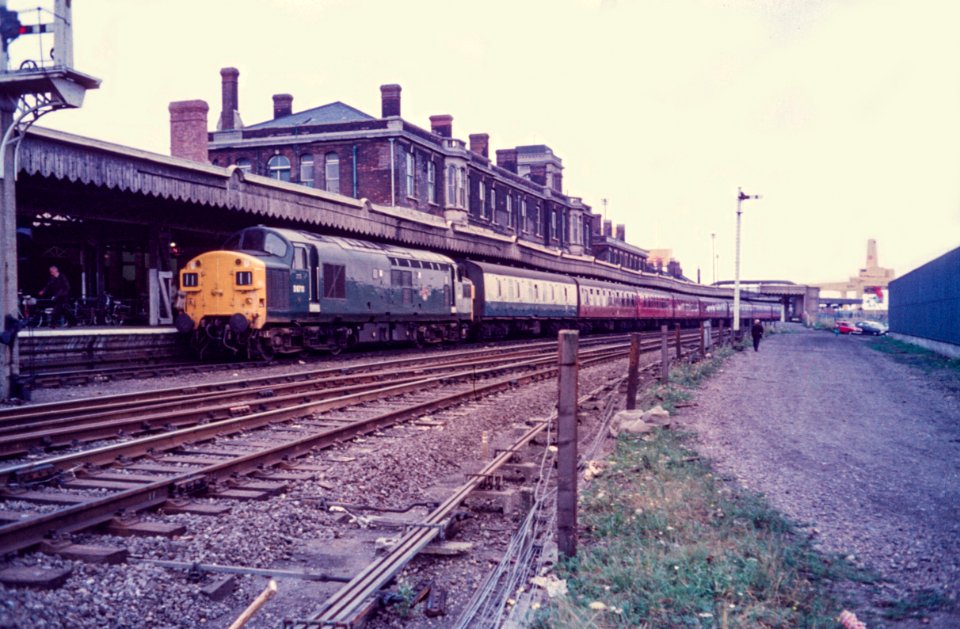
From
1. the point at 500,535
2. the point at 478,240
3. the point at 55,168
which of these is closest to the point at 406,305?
the point at 478,240

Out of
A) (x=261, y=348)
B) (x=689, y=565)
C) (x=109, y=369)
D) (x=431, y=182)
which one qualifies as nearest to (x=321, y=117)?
(x=431, y=182)

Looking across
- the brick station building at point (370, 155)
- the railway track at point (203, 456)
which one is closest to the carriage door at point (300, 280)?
the railway track at point (203, 456)

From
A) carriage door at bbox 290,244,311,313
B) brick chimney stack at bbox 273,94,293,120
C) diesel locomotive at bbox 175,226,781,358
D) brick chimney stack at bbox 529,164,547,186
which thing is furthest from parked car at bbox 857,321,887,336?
carriage door at bbox 290,244,311,313

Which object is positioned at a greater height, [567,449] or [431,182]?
[431,182]

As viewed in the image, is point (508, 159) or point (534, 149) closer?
point (508, 159)

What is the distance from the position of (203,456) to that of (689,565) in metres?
5.33

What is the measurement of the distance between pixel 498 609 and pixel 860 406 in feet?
40.4

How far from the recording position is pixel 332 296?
766 inches

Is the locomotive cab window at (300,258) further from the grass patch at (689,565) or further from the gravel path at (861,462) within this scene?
the grass patch at (689,565)

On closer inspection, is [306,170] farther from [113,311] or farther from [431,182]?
[113,311]

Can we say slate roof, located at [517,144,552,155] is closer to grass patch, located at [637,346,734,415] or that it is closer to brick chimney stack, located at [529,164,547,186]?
brick chimney stack, located at [529,164,547,186]

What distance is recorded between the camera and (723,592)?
14.7 feet

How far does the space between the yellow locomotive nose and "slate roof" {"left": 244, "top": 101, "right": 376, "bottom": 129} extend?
23.9 meters

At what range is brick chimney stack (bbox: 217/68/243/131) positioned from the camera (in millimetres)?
41688
